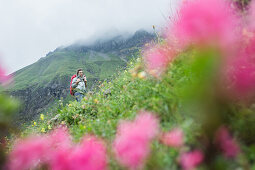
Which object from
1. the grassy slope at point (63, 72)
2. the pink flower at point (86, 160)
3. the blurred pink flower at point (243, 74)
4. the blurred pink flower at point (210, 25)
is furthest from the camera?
the grassy slope at point (63, 72)

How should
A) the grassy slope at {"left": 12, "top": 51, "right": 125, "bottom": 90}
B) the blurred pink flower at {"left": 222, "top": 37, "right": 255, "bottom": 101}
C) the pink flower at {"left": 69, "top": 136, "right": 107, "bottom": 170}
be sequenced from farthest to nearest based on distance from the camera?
the grassy slope at {"left": 12, "top": 51, "right": 125, "bottom": 90} < the blurred pink flower at {"left": 222, "top": 37, "right": 255, "bottom": 101} < the pink flower at {"left": 69, "top": 136, "right": 107, "bottom": 170}

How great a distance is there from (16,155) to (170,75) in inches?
77.8

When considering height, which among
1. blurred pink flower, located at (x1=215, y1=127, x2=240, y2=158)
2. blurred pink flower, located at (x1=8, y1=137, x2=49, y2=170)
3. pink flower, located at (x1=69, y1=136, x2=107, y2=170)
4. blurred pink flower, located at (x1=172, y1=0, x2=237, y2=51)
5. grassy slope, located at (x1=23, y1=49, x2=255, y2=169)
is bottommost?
blurred pink flower, located at (x1=215, y1=127, x2=240, y2=158)

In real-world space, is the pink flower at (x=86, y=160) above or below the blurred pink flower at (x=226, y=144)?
above

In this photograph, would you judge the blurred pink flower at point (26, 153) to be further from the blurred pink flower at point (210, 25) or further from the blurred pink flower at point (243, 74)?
the blurred pink flower at point (243, 74)

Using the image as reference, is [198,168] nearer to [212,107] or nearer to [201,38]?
[212,107]

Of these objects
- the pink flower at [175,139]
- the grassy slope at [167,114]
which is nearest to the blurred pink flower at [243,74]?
the grassy slope at [167,114]

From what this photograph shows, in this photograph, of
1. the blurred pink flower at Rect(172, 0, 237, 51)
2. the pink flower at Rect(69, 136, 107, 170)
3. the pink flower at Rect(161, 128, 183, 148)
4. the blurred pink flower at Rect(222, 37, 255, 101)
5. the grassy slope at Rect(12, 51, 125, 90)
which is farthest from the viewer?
the grassy slope at Rect(12, 51, 125, 90)

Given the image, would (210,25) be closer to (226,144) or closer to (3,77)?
(226,144)

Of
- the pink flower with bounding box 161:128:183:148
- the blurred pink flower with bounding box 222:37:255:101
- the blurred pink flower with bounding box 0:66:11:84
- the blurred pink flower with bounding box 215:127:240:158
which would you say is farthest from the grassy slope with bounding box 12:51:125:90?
the blurred pink flower with bounding box 215:127:240:158

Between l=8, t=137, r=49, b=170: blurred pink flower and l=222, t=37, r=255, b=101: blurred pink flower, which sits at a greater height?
l=8, t=137, r=49, b=170: blurred pink flower

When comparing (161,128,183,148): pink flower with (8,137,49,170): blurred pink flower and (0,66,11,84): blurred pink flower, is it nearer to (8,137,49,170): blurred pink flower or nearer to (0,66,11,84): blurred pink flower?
(8,137,49,170): blurred pink flower

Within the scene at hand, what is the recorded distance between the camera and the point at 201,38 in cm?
113

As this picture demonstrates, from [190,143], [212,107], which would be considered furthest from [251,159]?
[212,107]
